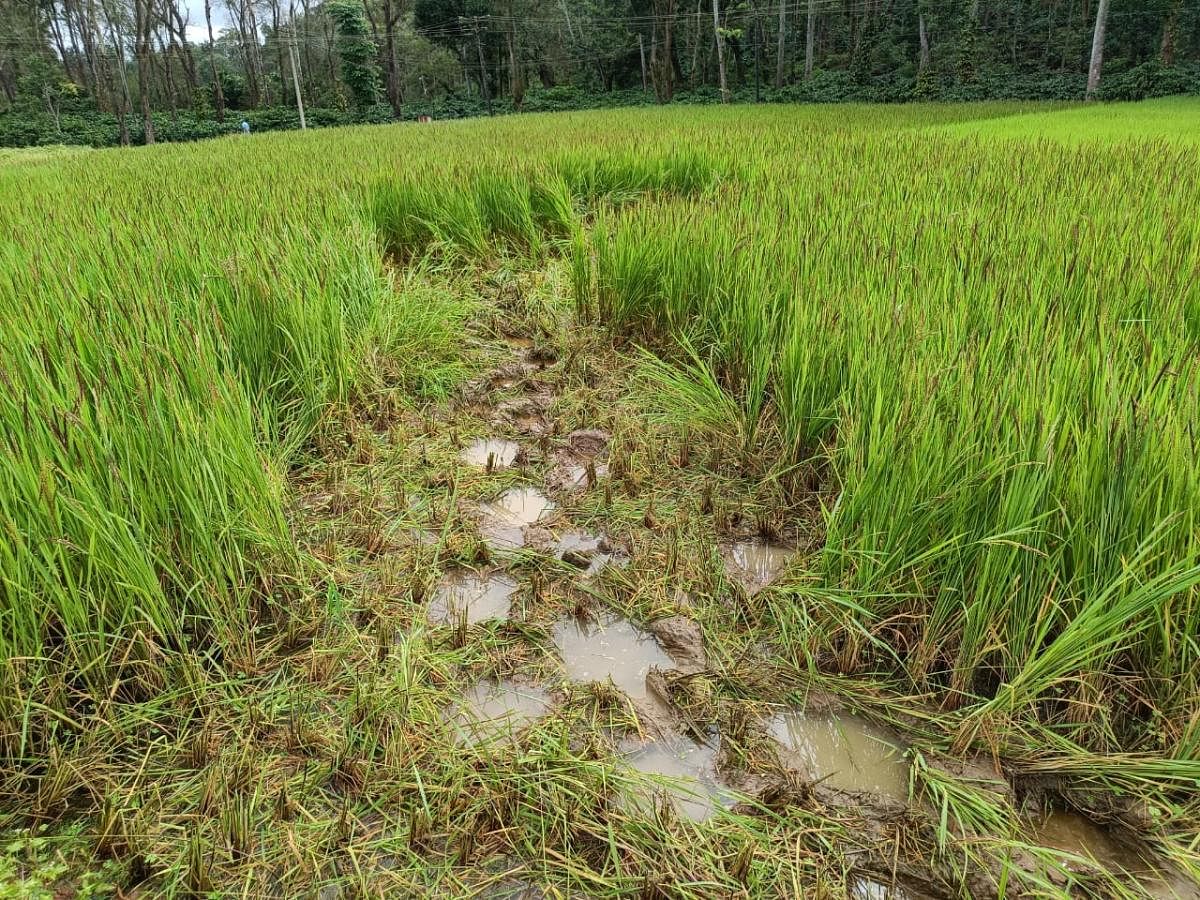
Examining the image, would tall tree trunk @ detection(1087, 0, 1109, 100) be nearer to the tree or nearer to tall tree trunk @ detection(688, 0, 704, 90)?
tall tree trunk @ detection(688, 0, 704, 90)

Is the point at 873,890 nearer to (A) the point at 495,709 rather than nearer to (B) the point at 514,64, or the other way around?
(A) the point at 495,709

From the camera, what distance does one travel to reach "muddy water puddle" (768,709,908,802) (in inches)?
47.7

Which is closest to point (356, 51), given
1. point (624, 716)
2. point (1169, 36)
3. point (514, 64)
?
point (514, 64)

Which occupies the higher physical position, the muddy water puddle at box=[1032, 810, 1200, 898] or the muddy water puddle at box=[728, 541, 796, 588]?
the muddy water puddle at box=[728, 541, 796, 588]

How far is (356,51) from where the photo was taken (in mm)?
28797

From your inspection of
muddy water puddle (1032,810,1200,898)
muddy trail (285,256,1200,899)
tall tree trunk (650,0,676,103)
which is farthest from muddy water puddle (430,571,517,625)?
tall tree trunk (650,0,676,103)

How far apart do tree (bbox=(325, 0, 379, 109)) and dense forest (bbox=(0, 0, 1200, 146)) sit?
0.08m

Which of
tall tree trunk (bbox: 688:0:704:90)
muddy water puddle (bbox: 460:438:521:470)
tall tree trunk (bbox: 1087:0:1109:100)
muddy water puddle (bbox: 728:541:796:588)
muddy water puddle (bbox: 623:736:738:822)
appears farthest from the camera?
tall tree trunk (bbox: 688:0:704:90)

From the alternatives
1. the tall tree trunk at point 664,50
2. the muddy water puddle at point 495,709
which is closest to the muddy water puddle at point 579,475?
the muddy water puddle at point 495,709

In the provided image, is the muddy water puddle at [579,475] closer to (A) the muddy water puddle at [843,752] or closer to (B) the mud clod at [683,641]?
(B) the mud clod at [683,641]

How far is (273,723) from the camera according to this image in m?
1.28

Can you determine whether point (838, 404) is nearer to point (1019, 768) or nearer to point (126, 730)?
point (1019, 768)

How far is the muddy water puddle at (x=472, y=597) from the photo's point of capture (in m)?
1.64

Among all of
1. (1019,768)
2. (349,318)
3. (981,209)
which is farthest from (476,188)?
(1019,768)
